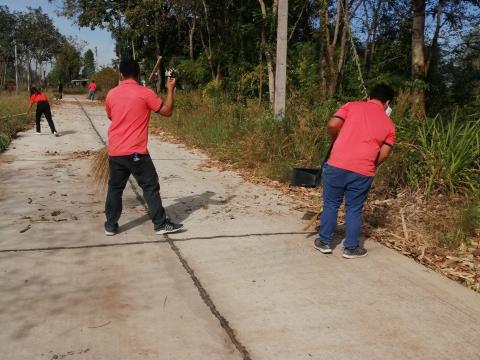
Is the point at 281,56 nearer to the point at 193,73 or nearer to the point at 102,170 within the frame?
the point at 102,170

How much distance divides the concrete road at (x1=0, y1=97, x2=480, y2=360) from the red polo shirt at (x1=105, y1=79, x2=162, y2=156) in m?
0.91

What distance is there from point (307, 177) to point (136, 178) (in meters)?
1.68

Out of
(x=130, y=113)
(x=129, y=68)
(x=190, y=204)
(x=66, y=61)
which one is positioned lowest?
(x=190, y=204)

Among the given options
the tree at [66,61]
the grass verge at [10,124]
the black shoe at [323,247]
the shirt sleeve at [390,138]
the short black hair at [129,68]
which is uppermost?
the tree at [66,61]

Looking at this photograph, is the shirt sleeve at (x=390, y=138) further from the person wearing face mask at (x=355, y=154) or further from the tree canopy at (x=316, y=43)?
the tree canopy at (x=316, y=43)

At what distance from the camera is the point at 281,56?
9539 mm

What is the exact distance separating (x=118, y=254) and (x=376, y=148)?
245cm

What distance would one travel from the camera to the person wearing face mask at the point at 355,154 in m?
4.10

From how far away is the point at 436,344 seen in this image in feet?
9.68

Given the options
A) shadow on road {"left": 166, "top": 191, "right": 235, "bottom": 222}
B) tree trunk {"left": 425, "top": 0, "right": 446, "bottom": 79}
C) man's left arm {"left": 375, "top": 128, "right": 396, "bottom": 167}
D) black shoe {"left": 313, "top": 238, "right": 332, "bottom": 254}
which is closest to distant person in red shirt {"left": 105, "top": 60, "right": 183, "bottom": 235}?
shadow on road {"left": 166, "top": 191, "right": 235, "bottom": 222}

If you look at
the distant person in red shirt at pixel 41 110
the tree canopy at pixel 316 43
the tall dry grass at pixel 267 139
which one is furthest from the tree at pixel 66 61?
the tall dry grass at pixel 267 139

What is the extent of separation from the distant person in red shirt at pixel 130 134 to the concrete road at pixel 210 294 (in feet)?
1.21

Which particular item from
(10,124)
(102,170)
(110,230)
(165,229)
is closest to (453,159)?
(165,229)

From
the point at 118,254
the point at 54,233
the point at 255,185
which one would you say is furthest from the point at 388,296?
the point at 255,185
